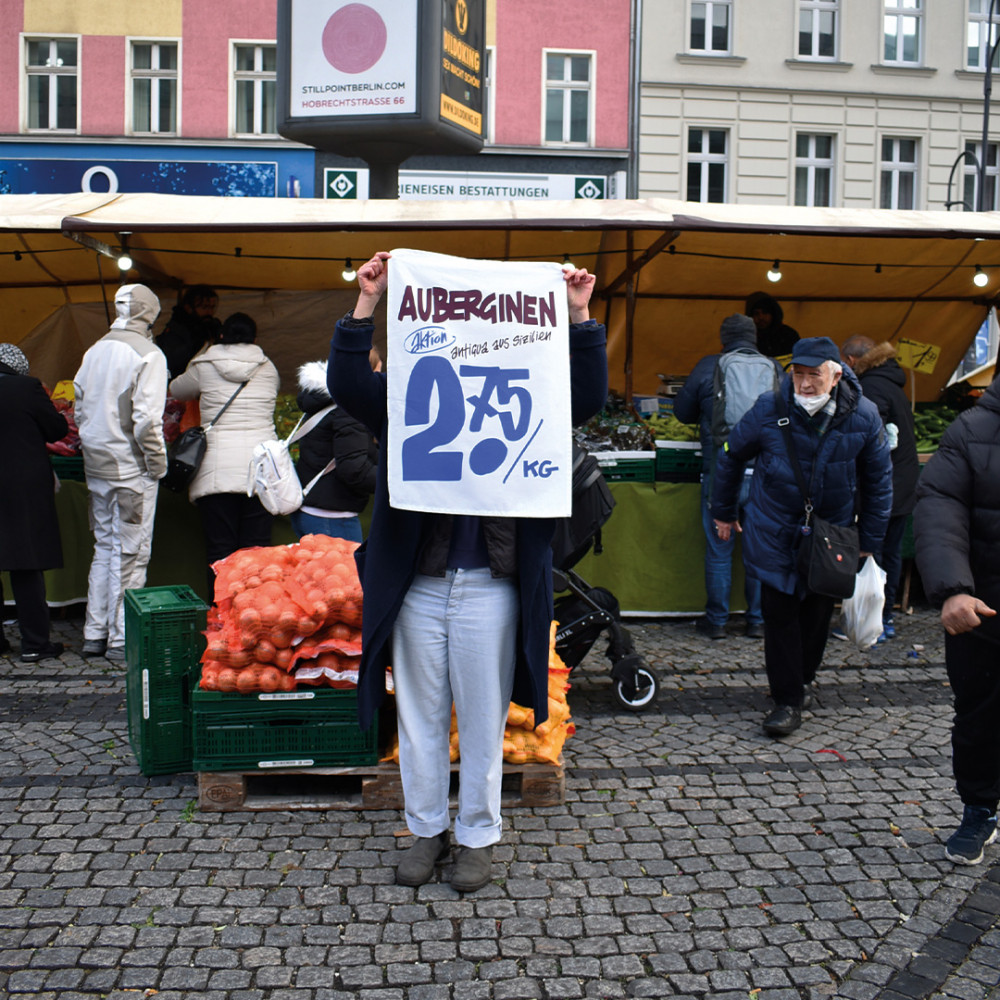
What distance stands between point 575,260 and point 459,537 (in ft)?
17.7

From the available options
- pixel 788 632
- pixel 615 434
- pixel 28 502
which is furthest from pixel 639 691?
pixel 28 502

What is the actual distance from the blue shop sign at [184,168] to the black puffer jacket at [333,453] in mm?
15768

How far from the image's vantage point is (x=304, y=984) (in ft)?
9.84

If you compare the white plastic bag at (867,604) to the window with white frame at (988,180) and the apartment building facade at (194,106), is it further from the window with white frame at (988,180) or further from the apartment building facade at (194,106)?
the window with white frame at (988,180)

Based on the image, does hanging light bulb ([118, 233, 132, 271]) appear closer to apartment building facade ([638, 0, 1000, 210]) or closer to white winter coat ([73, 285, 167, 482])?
white winter coat ([73, 285, 167, 482])

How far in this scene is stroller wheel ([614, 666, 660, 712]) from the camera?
17.8 feet

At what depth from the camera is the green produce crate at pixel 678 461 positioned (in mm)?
7316

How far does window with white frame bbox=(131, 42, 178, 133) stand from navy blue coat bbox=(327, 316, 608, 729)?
1992cm

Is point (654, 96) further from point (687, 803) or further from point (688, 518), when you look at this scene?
point (687, 803)

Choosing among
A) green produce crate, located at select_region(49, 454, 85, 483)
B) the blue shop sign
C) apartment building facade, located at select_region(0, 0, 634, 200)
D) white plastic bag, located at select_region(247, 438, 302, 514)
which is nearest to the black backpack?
white plastic bag, located at select_region(247, 438, 302, 514)

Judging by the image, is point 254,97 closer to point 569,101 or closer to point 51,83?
point 51,83

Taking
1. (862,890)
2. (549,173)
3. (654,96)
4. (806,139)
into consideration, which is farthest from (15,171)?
(862,890)

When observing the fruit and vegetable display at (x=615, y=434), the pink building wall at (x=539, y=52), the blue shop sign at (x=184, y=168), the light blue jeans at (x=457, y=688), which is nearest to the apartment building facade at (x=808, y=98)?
the pink building wall at (x=539, y=52)

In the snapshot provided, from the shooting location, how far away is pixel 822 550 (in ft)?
15.9
